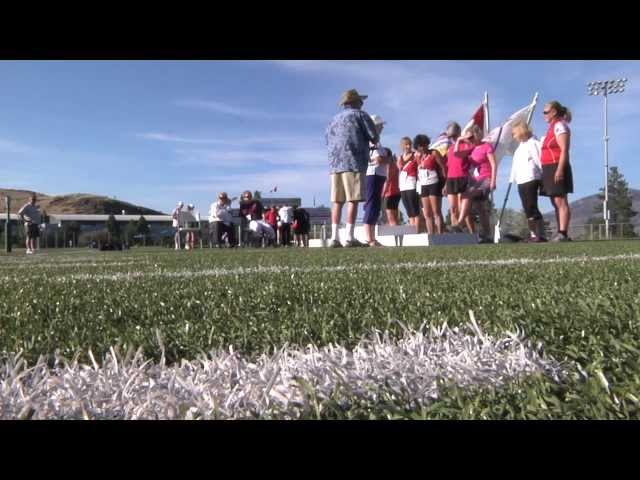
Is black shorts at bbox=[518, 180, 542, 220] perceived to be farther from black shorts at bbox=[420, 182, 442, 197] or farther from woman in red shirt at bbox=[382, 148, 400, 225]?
woman in red shirt at bbox=[382, 148, 400, 225]

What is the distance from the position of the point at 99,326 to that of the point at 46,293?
1.15 metres

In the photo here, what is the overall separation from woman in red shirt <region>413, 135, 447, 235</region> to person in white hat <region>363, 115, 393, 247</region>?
900 mm

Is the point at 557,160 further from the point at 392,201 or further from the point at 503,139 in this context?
the point at 503,139

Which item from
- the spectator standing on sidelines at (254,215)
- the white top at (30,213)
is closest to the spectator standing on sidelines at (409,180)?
the spectator standing on sidelines at (254,215)

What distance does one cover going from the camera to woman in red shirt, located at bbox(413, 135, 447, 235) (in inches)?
394

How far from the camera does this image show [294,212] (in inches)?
711

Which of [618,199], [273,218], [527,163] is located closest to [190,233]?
[273,218]

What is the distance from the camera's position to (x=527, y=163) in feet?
28.0

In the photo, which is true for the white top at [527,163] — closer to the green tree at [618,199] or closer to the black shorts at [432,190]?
the black shorts at [432,190]

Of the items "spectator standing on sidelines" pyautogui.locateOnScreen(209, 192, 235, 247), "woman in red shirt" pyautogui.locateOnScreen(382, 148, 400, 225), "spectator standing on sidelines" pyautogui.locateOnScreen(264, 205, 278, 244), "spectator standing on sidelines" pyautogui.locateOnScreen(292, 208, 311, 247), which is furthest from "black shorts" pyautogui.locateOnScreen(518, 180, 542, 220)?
"spectator standing on sidelines" pyautogui.locateOnScreen(264, 205, 278, 244)
